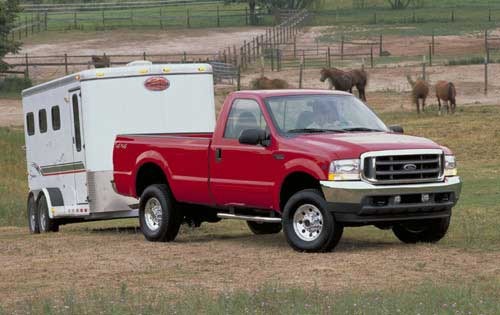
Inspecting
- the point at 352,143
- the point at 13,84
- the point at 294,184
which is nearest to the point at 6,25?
the point at 13,84

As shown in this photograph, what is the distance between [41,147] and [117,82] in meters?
2.96

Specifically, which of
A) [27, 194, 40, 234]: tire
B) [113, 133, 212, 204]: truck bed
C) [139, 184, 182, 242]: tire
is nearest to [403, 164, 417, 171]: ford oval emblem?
[113, 133, 212, 204]: truck bed

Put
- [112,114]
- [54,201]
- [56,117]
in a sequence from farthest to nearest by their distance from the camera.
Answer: [54,201] → [56,117] → [112,114]

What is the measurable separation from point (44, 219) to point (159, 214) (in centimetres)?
504

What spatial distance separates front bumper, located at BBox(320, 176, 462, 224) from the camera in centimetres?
1441

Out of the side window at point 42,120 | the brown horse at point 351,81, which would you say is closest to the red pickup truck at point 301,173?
the side window at point 42,120

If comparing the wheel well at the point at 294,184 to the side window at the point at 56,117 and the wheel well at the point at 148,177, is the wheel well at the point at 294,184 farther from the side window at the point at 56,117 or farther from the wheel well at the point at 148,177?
the side window at the point at 56,117

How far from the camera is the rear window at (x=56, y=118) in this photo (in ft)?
68.3

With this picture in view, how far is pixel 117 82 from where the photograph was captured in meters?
19.6

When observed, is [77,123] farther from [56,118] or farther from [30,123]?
[30,123]

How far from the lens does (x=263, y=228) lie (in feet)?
59.8

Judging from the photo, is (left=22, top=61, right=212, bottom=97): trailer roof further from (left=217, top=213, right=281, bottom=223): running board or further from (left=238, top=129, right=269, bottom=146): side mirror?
(left=238, top=129, right=269, bottom=146): side mirror

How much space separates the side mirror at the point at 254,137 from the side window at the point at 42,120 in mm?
6998

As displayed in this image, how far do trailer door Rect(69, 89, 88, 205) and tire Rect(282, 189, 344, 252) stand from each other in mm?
5526
